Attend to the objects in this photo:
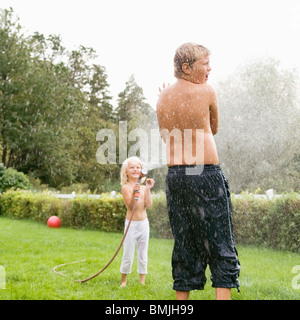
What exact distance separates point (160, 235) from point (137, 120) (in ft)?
55.4

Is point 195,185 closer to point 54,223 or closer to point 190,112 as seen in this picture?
point 190,112

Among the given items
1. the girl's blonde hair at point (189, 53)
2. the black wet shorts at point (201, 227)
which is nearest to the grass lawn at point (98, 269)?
the black wet shorts at point (201, 227)

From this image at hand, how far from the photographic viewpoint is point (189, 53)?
264 cm

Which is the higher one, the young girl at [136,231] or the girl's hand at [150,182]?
the girl's hand at [150,182]

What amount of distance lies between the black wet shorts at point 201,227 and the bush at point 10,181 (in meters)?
12.3

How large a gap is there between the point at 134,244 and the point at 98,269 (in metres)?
1.16

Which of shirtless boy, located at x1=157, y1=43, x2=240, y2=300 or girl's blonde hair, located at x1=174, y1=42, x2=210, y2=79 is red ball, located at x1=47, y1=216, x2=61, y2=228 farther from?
girl's blonde hair, located at x1=174, y1=42, x2=210, y2=79

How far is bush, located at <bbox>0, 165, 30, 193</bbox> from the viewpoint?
13.9 metres

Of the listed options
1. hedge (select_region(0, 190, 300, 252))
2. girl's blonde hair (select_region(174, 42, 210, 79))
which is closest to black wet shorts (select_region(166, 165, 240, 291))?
girl's blonde hair (select_region(174, 42, 210, 79))

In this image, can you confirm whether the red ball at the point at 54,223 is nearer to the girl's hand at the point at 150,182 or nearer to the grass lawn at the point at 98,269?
the grass lawn at the point at 98,269

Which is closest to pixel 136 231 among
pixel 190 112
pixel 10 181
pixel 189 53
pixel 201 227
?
pixel 201 227

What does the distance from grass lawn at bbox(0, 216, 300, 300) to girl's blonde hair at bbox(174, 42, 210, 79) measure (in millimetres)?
1962

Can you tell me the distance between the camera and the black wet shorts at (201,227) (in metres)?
2.52
